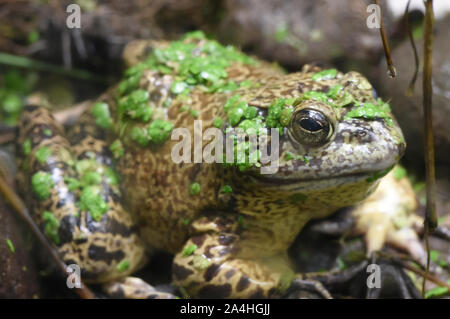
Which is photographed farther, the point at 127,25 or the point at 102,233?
the point at 127,25

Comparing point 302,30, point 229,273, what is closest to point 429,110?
point 229,273

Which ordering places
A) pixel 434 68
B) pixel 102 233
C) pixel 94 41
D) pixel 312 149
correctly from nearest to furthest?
pixel 312 149
pixel 102 233
pixel 434 68
pixel 94 41

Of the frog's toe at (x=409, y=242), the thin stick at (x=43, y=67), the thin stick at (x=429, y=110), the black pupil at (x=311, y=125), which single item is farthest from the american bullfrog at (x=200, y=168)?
the thin stick at (x=43, y=67)

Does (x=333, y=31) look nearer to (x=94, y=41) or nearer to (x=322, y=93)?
→ (x=322, y=93)

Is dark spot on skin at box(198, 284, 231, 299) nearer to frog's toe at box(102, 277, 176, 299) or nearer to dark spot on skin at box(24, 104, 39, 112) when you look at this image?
frog's toe at box(102, 277, 176, 299)

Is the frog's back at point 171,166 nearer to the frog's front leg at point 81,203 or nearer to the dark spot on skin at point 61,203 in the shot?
the frog's front leg at point 81,203

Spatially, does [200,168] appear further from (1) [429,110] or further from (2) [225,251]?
(1) [429,110]
